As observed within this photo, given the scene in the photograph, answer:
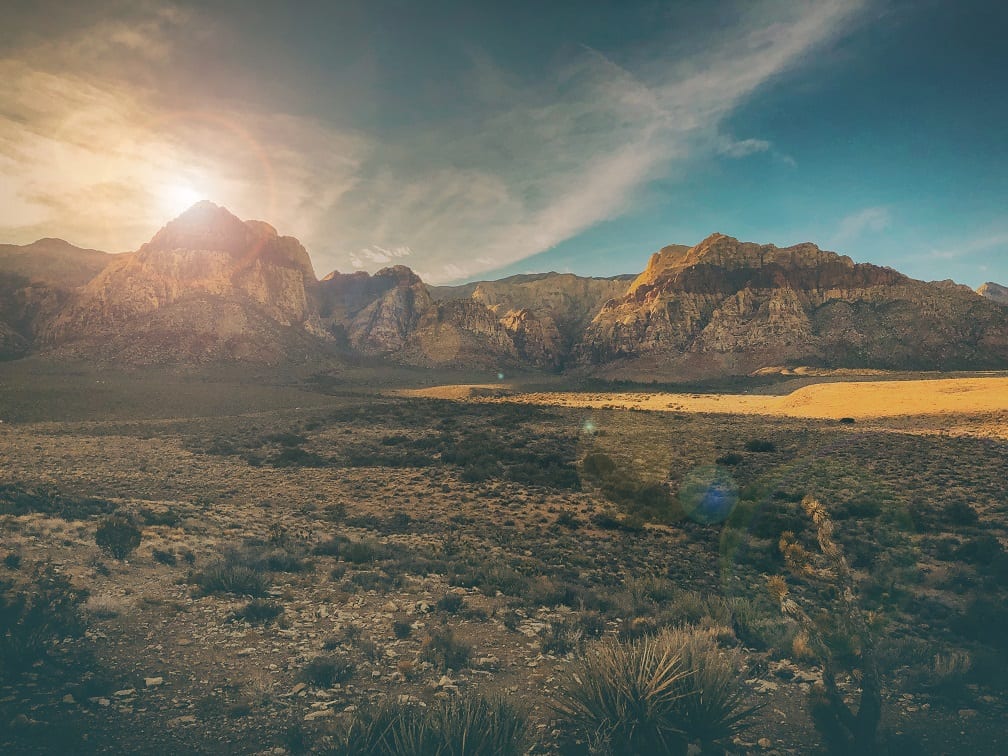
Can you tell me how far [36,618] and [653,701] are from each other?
8.97m

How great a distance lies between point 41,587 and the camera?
28.7 ft

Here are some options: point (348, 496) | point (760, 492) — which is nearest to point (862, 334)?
point (760, 492)

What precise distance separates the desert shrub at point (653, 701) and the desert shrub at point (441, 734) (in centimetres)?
81

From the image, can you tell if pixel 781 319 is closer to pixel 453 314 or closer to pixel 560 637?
pixel 453 314

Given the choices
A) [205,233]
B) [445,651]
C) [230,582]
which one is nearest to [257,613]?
[230,582]

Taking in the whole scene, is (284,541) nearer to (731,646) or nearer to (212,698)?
(212,698)

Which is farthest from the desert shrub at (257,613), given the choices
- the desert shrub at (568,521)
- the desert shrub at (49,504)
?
the desert shrub at (568,521)

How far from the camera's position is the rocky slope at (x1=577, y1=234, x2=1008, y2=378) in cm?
10925

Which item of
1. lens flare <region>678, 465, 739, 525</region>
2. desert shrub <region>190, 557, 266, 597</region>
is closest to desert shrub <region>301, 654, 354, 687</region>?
desert shrub <region>190, 557, 266, 597</region>

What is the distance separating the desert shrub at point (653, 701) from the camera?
207 inches

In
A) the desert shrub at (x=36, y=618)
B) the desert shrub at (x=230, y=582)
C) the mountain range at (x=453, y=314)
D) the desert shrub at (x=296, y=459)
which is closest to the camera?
the desert shrub at (x=36, y=618)

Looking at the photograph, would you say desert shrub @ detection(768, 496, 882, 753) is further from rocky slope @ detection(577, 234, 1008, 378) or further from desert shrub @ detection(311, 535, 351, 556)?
rocky slope @ detection(577, 234, 1008, 378)

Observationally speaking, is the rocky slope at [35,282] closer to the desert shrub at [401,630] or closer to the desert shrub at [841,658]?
the desert shrub at [401,630]

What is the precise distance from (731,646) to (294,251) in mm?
178131
